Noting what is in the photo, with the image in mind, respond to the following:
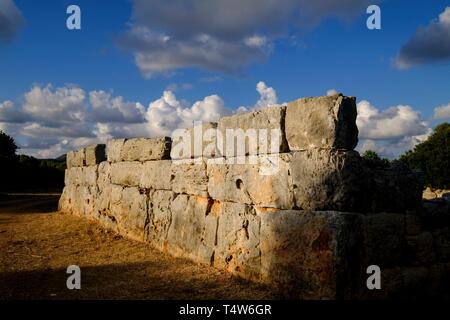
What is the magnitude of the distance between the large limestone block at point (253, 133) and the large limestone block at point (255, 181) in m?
0.14

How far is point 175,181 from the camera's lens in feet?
23.6

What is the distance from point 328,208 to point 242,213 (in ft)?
4.63

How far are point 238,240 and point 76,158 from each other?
9.20m

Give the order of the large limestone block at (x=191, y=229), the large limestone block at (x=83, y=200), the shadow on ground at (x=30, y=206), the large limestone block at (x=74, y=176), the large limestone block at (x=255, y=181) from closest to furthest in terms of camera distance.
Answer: the large limestone block at (x=255, y=181) → the large limestone block at (x=191, y=229) → the large limestone block at (x=83, y=200) → the large limestone block at (x=74, y=176) → the shadow on ground at (x=30, y=206)


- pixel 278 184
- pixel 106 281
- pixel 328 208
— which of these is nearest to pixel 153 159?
pixel 106 281

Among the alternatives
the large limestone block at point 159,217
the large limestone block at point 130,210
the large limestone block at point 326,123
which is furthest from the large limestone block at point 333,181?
the large limestone block at point 130,210

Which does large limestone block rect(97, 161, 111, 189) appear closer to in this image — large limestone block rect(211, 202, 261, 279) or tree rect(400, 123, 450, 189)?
large limestone block rect(211, 202, 261, 279)

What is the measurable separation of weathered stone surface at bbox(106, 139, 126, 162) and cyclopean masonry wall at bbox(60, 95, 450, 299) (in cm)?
387

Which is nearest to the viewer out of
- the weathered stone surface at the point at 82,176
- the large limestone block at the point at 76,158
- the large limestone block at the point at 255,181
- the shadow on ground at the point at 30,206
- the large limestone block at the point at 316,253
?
the large limestone block at the point at 316,253

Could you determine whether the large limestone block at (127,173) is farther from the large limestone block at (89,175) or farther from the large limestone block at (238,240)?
the large limestone block at (238,240)

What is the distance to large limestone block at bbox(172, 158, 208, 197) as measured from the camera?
6418 mm

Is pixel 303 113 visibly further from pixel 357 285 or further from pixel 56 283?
pixel 56 283

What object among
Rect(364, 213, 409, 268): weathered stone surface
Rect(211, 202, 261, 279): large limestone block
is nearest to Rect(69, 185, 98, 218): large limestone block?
Rect(211, 202, 261, 279): large limestone block

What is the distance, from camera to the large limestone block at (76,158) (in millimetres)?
12447
